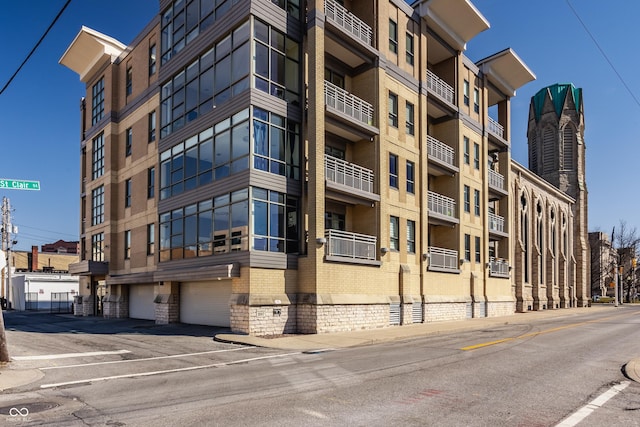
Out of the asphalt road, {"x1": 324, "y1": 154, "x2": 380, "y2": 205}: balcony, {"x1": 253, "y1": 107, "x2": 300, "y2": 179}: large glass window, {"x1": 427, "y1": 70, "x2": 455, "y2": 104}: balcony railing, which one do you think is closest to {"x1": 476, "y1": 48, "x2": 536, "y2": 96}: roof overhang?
{"x1": 427, "y1": 70, "x2": 455, "y2": 104}: balcony railing

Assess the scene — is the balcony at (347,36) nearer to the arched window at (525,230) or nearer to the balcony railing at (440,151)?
the balcony railing at (440,151)

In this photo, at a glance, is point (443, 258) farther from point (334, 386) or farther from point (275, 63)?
point (334, 386)

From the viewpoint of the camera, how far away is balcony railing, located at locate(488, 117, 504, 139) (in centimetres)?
3726

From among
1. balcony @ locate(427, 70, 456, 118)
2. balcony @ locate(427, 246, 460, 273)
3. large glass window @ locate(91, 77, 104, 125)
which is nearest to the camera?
balcony @ locate(427, 246, 460, 273)

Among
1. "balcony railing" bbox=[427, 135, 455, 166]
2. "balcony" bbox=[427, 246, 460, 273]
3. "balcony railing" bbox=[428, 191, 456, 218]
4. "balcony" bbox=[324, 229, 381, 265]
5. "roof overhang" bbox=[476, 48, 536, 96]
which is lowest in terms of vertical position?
"balcony" bbox=[427, 246, 460, 273]

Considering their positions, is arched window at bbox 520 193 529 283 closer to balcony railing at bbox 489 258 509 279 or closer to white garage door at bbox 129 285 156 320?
balcony railing at bbox 489 258 509 279

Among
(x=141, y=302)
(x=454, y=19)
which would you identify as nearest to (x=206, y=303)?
(x=141, y=302)

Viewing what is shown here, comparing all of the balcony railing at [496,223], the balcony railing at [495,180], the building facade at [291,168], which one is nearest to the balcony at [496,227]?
the balcony railing at [496,223]

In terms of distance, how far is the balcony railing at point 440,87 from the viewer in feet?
98.7

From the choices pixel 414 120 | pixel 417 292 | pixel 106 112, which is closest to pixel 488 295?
pixel 417 292

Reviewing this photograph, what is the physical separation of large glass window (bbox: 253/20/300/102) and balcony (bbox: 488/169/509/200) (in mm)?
20179

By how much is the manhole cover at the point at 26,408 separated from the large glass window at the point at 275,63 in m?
15.0

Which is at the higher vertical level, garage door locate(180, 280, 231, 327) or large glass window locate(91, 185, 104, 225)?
large glass window locate(91, 185, 104, 225)

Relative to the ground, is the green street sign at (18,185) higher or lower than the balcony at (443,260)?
higher
